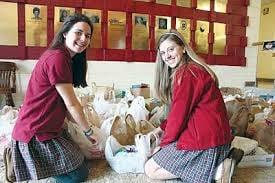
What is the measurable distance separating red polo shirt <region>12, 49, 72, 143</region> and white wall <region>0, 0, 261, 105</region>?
234cm

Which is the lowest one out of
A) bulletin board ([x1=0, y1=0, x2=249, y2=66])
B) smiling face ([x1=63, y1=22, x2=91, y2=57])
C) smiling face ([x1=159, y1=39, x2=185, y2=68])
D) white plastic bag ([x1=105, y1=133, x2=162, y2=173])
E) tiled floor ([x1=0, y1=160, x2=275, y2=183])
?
tiled floor ([x1=0, y1=160, x2=275, y2=183])

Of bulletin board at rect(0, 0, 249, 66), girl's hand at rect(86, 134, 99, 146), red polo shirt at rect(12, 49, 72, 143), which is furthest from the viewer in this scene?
bulletin board at rect(0, 0, 249, 66)

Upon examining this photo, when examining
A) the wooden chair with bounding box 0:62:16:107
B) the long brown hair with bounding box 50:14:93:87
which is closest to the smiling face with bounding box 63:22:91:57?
the long brown hair with bounding box 50:14:93:87

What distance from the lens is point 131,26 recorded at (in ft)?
13.5

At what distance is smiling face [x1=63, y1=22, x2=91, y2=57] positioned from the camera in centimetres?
155

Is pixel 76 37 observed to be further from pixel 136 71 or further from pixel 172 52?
pixel 136 71

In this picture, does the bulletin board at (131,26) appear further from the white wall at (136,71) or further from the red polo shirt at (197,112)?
the red polo shirt at (197,112)

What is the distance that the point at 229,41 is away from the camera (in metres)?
4.89

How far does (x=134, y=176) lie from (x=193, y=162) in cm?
40

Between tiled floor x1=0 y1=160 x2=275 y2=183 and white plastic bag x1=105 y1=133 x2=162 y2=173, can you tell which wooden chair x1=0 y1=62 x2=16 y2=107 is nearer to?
tiled floor x1=0 y1=160 x2=275 y2=183

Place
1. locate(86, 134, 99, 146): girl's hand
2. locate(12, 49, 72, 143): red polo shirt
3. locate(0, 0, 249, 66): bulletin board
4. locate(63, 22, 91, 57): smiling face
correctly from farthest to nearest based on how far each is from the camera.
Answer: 1. locate(0, 0, 249, 66): bulletin board
2. locate(86, 134, 99, 146): girl's hand
3. locate(63, 22, 91, 57): smiling face
4. locate(12, 49, 72, 143): red polo shirt

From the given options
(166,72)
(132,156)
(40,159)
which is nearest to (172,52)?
(166,72)

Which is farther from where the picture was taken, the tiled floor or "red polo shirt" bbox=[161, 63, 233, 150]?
the tiled floor

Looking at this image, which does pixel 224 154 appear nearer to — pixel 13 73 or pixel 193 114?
pixel 193 114
